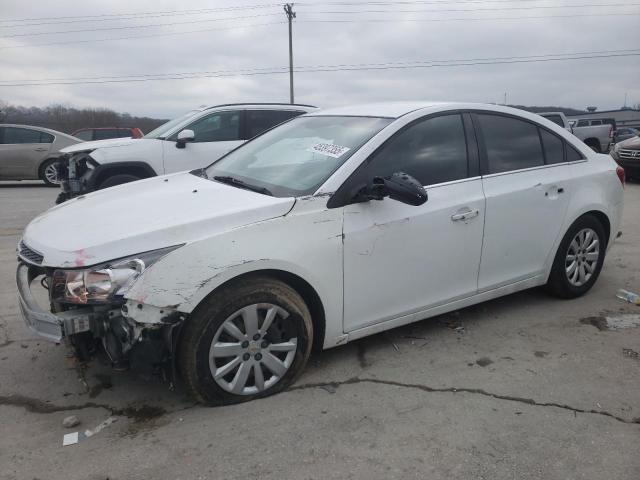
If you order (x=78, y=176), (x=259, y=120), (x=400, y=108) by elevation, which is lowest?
(x=78, y=176)

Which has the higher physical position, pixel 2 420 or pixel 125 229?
pixel 125 229

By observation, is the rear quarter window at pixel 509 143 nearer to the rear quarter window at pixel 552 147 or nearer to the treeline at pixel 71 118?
the rear quarter window at pixel 552 147

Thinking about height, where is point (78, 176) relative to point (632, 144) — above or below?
below

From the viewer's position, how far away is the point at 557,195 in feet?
13.8

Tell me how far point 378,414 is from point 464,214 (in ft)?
4.86

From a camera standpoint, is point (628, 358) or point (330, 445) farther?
point (628, 358)

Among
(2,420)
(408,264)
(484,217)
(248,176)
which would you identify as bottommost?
(2,420)

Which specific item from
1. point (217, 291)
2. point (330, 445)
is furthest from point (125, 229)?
point (330, 445)

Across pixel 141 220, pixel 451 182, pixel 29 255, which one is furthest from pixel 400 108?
pixel 29 255

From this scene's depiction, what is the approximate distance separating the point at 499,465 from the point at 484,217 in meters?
1.77

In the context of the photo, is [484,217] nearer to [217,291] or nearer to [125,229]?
[217,291]

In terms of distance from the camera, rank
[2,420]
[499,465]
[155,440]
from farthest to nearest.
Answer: [2,420] → [155,440] → [499,465]

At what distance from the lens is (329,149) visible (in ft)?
11.7

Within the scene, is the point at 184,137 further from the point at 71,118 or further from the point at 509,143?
the point at 71,118
